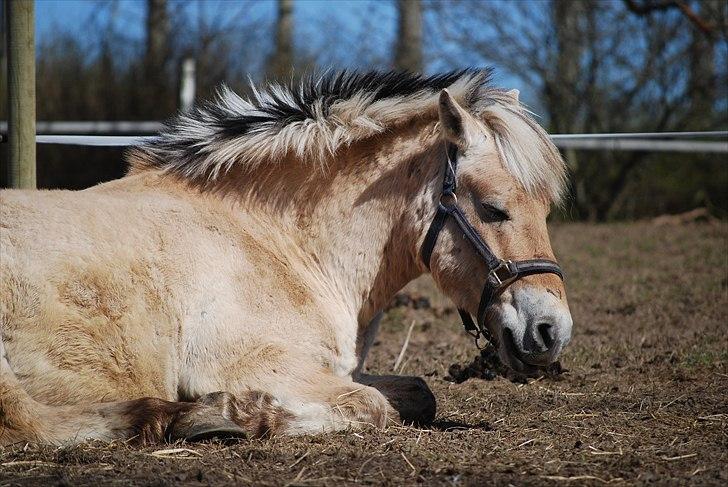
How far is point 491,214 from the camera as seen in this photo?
12.7 feet

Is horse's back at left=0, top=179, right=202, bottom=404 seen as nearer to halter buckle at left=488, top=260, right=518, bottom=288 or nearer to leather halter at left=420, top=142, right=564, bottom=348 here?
leather halter at left=420, top=142, right=564, bottom=348

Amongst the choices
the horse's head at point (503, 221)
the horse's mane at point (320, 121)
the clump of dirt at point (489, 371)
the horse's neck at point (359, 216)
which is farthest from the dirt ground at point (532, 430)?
the horse's mane at point (320, 121)

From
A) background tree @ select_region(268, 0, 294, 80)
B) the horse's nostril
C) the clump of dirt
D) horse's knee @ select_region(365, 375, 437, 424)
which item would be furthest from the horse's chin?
background tree @ select_region(268, 0, 294, 80)

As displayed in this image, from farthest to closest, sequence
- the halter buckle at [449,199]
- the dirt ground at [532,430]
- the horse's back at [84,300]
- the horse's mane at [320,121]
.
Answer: the horse's mane at [320,121]
the halter buckle at [449,199]
the horse's back at [84,300]
the dirt ground at [532,430]

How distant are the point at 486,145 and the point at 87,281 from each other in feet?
6.20

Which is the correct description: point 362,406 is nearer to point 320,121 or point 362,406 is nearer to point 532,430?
point 532,430

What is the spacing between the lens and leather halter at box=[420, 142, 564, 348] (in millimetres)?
3725

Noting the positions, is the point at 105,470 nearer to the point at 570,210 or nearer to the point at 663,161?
the point at 570,210

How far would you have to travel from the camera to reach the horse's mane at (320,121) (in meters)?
4.08

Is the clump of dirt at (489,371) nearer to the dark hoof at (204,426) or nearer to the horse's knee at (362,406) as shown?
the horse's knee at (362,406)

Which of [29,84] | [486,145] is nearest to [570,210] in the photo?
[486,145]

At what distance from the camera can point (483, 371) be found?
5.18 m

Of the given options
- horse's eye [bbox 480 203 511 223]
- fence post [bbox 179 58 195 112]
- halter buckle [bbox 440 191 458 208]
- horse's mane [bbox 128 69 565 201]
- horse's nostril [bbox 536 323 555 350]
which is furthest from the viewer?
fence post [bbox 179 58 195 112]

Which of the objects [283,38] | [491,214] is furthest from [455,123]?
[283,38]
